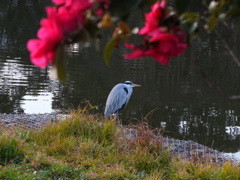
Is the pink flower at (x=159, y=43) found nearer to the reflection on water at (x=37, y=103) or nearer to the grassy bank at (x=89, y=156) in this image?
the grassy bank at (x=89, y=156)

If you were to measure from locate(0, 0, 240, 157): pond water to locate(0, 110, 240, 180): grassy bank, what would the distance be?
6.42 ft

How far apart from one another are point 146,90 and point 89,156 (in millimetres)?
6873

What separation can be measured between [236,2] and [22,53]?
1299 cm

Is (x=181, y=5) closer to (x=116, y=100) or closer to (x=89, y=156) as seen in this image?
(x=89, y=156)

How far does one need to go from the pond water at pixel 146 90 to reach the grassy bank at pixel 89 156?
1.96 metres

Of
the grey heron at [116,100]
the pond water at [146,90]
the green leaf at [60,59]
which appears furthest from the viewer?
the pond water at [146,90]

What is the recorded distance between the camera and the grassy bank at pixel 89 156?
11.8 ft

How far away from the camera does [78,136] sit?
471 centimetres

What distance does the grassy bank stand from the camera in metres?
3.58

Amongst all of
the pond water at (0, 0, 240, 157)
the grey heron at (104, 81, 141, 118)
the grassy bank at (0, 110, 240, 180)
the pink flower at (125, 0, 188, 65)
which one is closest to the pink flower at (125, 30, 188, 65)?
the pink flower at (125, 0, 188, 65)

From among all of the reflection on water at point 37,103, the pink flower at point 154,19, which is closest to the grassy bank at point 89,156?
the pink flower at point 154,19

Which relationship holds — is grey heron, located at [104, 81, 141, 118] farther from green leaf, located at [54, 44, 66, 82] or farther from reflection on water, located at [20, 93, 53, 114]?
green leaf, located at [54, 44, 66, 82]

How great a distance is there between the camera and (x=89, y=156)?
4141 millimetres

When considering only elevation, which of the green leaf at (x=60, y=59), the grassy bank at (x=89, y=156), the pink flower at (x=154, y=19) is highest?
the pink flower at (x=154, y=19)
